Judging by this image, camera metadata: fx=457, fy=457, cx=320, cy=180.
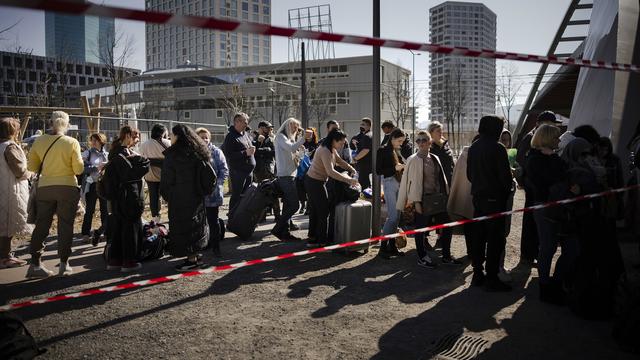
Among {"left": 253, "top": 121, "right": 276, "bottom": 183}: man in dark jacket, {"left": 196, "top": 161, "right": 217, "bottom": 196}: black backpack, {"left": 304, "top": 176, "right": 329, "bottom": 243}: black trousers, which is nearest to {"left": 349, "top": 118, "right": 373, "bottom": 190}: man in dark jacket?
{"left": 253, "top": 121, "right": 276, "bottom": 183}: man in dark jacket

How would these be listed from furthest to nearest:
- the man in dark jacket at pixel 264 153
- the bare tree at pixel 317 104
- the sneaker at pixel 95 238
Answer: the bare tree at pixel 317 104 < the man in dark jacket at pixel 264 153 < the sneaker at pixel 95 238

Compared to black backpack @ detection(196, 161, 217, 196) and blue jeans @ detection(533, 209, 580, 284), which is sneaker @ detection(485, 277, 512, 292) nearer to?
blue jeans @ detection(533, 209, 580, 284)

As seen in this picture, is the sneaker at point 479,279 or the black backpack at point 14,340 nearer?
the black backpack at point 14,340

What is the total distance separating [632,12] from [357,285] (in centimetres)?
815

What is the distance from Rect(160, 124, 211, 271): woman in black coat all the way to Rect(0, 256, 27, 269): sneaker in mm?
2451

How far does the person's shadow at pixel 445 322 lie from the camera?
3.63 meters

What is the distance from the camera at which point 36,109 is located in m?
11.7

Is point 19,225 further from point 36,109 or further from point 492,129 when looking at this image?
point 36,109

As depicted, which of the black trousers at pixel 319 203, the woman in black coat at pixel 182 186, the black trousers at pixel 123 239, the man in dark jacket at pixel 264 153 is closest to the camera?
the woman in black coat at pixel 182 186

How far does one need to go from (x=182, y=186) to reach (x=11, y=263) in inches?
112

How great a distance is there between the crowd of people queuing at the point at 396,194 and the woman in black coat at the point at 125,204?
14 mm

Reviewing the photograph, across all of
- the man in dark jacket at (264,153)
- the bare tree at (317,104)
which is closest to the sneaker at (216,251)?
the man in dark jacket at (264,153)

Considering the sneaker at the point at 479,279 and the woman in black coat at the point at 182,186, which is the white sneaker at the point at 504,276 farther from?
the woman in black coat at the point at 182,186

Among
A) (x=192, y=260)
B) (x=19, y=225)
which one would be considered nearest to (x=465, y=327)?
(x=192, y=260)
